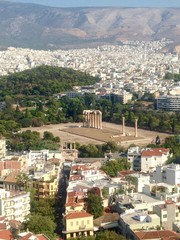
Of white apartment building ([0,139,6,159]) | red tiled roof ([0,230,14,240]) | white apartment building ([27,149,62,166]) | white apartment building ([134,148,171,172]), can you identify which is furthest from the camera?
white apartment building ([0,139,6,159])

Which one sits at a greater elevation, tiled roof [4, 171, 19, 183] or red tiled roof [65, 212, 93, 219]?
tiled roof [4, 171, 19, 183]

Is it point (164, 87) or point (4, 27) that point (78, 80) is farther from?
point (4, 27)

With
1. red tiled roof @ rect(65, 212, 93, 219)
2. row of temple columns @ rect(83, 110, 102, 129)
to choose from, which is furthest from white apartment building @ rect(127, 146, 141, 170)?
row of temple columns @ rect(83, 110, 102, 129)

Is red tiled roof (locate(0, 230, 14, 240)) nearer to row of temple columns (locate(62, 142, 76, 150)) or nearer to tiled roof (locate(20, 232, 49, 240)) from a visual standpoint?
tiled roof (locate(20, 232, 49, 240))

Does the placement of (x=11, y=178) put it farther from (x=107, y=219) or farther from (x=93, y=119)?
(x=93, y=119)

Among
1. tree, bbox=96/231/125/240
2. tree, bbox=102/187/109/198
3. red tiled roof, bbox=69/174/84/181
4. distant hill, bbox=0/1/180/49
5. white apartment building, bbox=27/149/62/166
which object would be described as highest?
distant hill, bbox=0/1/180/49

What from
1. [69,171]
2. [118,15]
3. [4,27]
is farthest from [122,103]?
[118,15]

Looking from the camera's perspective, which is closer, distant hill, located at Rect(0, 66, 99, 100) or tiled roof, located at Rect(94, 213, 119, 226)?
tiled roof, located at Rect(94, 213, 119, 226)

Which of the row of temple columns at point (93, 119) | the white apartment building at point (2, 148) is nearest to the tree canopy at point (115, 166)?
the white apartment building at point (2, 148)
